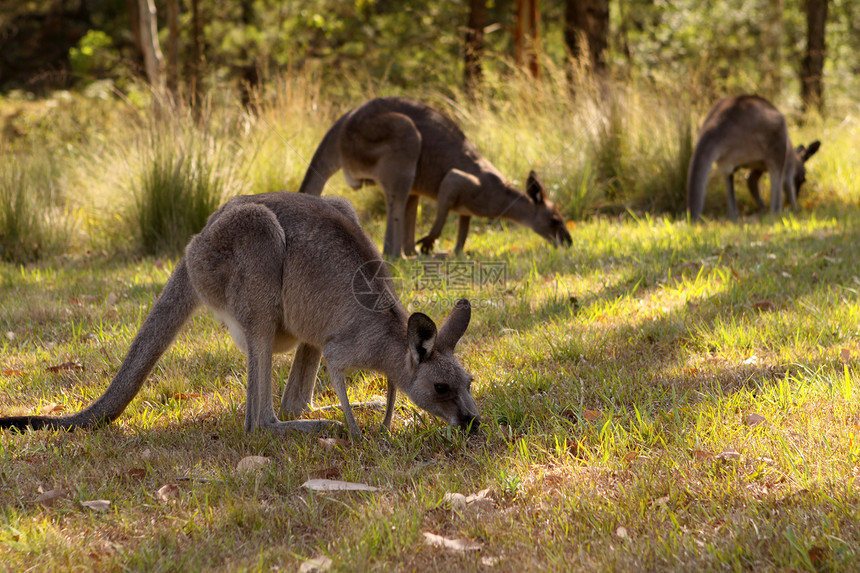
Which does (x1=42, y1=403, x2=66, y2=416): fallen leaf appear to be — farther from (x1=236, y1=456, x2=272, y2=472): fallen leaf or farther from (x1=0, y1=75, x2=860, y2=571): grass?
(x1=236, y1=456, x2=272, y2=472): fallen leaf

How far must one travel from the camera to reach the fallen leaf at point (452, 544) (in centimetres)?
236

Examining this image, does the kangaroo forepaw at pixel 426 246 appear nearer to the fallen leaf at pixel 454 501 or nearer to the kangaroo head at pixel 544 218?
the kangaroo head at pixel 544 218

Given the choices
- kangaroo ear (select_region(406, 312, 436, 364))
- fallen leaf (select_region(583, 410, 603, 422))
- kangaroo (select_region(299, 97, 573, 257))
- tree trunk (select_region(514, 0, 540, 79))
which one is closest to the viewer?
kangaroo ear (select_region(406, 312, 436, 364))

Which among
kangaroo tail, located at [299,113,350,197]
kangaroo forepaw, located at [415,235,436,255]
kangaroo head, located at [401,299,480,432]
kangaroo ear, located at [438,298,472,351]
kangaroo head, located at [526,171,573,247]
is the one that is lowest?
kangaroo forepaw, located at [415,235,436,255]

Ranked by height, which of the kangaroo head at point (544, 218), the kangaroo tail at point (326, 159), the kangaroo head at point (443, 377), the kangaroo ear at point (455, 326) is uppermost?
the kangaroo tail at point (326, 159)

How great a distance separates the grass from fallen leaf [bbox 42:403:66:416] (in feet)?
0.25

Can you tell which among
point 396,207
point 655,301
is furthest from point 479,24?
point 655,301

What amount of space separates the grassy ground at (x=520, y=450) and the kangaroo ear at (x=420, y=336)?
0.35 metres

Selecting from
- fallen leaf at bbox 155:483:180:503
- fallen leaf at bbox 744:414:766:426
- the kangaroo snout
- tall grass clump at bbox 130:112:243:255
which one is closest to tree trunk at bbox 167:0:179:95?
tall grass clump at bbox 130:112:243:255

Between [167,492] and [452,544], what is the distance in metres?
1.13

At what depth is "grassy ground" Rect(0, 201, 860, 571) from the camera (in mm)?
2350

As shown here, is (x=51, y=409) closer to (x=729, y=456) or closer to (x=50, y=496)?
(x=50, y=496)

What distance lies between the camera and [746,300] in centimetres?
469

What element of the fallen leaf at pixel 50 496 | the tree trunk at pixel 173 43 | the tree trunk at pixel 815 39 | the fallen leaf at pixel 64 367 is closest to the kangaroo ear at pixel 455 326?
the fallen leaf at pixel 50 496
